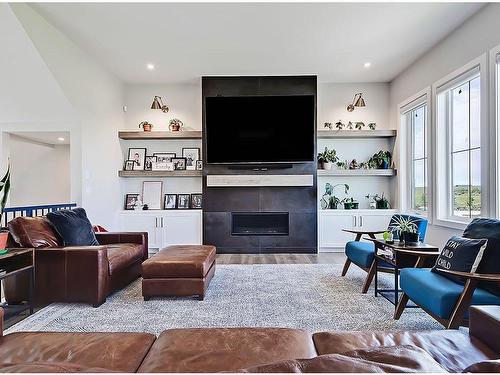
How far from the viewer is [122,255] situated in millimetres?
3439

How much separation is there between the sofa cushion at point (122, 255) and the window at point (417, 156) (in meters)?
4.18

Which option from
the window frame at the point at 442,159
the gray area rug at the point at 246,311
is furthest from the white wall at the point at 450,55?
the gray area rug at the point at 246,311

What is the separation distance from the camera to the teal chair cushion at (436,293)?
7.02 ft

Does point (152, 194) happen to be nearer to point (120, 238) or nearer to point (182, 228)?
point (182, 228)

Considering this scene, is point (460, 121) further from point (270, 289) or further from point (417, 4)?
point (270, 289)

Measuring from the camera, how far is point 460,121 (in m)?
3.95

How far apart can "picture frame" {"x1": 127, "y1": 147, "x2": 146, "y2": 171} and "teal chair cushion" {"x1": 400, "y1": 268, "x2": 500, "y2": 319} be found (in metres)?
4.93

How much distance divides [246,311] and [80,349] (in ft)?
5.86

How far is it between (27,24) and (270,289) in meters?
3.95

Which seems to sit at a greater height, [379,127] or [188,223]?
[379,127]

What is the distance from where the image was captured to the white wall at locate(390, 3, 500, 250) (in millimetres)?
3294

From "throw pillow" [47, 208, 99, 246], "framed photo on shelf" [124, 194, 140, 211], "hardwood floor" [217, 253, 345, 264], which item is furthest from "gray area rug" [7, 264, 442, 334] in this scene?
"framed photo on shelf" [124, 194, 140, 211]

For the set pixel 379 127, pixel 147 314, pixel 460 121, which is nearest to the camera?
pixel 147 314

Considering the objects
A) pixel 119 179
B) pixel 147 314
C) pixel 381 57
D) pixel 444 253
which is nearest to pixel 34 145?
pixel 119 179
